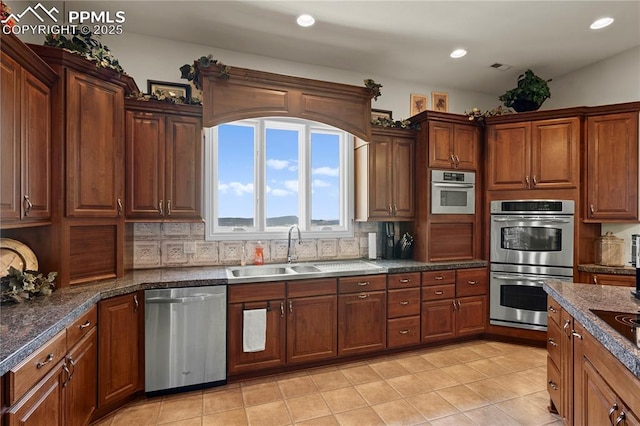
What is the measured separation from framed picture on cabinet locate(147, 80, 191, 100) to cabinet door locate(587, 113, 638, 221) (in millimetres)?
4174

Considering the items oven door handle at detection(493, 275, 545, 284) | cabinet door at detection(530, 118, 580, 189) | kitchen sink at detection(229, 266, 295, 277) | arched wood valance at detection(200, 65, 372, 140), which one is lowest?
oven door handle at detection(493, 275, 545, 284)

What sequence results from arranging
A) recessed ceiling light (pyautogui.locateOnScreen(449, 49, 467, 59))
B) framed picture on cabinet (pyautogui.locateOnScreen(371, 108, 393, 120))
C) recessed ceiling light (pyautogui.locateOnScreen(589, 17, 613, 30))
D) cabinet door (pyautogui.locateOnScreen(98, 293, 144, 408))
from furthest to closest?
framed picture on cabinet (pyautogui.locateOnScreen(371, 108, 393, 120)) → recessed ceiling light (pyautogui.locateOnScreen(449, 49, 467, 59)) → recessed ceiling light (pyautogui.locateOnScreen(589, 17, 613, 30)) → cabinet door (pyautogui.locateOnScreen(98, 293, 144, 408))

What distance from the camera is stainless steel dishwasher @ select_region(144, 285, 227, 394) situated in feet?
8.34

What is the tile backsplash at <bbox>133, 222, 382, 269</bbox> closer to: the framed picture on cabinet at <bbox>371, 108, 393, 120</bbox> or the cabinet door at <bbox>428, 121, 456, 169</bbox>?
the cabinet door at <bbox>428, 121, 456, 169</bbox>

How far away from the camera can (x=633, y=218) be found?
3.28m

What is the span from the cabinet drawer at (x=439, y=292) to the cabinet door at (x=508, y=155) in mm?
1269

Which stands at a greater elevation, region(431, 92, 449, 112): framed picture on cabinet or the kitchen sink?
region(431, 92, 449, 112): framed picture on cabinet

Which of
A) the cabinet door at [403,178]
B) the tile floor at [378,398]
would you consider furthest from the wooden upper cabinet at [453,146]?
the tile floor at [378,398]

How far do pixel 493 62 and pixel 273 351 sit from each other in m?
3.86

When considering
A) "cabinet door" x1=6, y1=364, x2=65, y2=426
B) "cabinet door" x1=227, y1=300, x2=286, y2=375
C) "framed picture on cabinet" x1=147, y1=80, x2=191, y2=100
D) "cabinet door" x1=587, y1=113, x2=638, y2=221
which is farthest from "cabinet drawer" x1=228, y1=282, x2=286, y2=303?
"cabinet door" x1=587, y1=113, x2=638, y2=221

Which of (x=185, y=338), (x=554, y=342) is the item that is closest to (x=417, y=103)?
(x=554, y=342)

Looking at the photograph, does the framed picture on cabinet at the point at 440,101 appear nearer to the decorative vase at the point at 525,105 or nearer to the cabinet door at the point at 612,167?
the decorative vase at the point at 525,105

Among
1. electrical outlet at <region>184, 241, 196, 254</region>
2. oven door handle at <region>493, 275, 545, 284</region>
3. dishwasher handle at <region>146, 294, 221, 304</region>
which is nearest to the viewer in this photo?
dishwasher handle at <region>146, 294, 221, 304</region>

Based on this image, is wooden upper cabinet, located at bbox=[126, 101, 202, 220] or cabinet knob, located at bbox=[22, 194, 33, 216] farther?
wooden upper cabinet, located at bbox=[126, 101, 202, 220]
